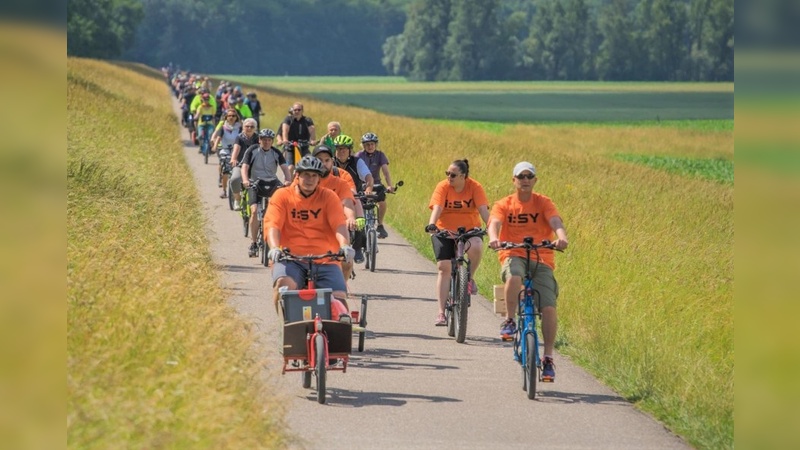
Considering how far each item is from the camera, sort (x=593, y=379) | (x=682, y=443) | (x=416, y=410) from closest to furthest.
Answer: (x=682, y=443), (x=416, y=410), (x=593, y=379)

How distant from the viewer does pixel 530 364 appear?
1154cm

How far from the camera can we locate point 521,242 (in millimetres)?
12391

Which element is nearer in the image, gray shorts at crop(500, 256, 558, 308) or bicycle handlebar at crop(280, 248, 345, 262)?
bicycle handlebar at crop(280, 248, 345, 262)

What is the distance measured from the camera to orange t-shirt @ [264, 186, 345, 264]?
12016 millimetres

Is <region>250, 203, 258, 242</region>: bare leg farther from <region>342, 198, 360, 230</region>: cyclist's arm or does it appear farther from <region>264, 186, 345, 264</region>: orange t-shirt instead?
<region>264, 186, 345, 264</region>: orange t-shirt

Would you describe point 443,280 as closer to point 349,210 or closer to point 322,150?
point 349,210

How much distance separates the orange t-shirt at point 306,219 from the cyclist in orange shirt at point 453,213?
2852 millimetres

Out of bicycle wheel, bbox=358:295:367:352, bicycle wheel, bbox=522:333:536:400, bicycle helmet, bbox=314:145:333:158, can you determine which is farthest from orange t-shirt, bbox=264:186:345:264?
bicycle helmet, bbox=314:145:333:158

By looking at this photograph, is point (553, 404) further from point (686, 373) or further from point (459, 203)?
point (459, 203)

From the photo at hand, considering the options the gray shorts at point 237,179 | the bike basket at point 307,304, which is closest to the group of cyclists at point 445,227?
the bike basket at point 307,304

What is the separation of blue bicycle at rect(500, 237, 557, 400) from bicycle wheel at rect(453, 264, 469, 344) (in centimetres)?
175

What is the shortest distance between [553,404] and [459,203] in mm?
3863
